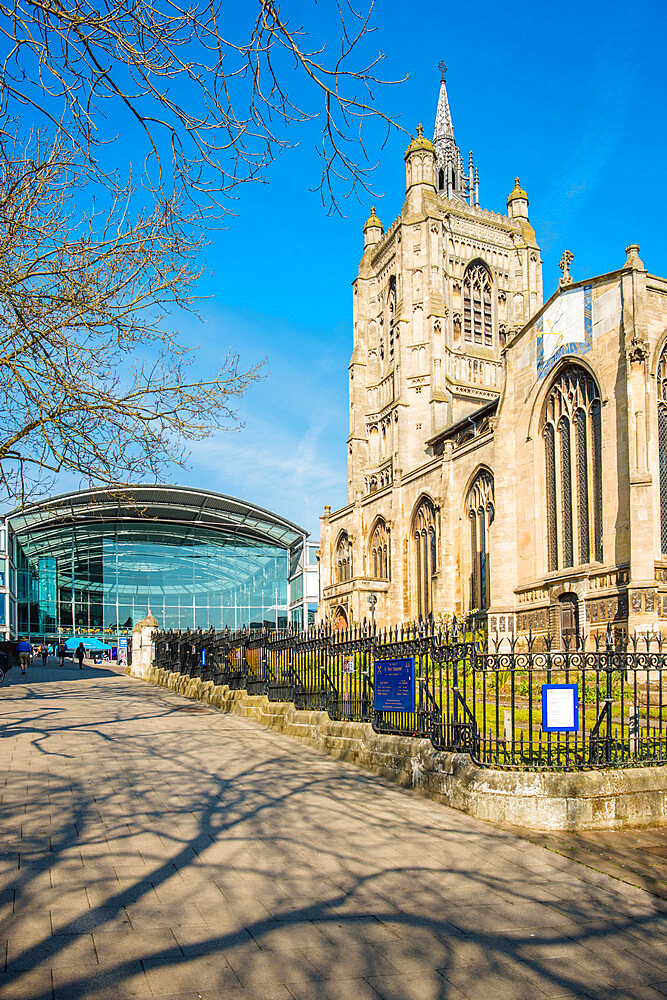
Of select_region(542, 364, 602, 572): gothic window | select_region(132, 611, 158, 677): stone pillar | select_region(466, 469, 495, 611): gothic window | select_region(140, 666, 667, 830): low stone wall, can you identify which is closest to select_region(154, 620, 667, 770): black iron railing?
select_region(140, 666, 667, 830): low stone wall

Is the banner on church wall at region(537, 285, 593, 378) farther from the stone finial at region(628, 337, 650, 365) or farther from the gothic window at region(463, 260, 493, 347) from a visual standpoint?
the gothic window at region(463, 260, 493, 347)

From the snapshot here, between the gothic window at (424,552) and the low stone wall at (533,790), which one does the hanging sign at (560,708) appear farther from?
the gothic window at (424,552)

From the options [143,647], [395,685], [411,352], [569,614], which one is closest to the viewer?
[395,685]

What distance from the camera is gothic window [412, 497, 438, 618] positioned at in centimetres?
4028

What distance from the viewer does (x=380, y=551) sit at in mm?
47031

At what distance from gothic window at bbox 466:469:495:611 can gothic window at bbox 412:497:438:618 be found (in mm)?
3947

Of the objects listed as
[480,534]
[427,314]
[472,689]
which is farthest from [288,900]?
[427,314]

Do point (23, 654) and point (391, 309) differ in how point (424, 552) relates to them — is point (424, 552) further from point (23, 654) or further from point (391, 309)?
point (391, 309)

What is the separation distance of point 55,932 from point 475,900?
2645 mm

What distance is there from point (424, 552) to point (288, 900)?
121 ft

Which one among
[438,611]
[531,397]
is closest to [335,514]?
[438,611]

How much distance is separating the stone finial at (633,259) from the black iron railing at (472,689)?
1343 cm

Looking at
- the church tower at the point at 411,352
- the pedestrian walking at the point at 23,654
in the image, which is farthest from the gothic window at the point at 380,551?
the pedestrian walking at the point at 23,654

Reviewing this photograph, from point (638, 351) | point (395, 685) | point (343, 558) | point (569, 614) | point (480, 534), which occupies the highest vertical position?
point (638, 351)
